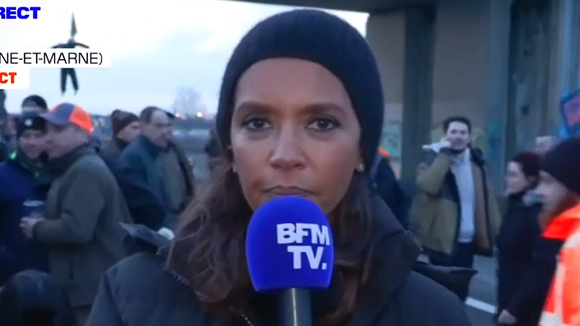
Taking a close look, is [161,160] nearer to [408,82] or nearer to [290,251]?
[290,251]

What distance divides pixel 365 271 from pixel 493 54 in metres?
13.6

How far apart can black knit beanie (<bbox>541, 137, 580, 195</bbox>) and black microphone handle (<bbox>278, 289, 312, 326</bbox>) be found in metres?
3.24

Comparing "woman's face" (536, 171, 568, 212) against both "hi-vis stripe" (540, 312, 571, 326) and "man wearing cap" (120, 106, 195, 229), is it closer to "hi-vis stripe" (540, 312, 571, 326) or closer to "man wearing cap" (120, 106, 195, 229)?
"hi-vis stripe" (540, 312, 571, 326)

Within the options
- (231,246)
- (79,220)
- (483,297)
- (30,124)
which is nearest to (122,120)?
(30,124)

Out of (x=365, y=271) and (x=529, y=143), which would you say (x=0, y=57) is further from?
(x=529, y=143)

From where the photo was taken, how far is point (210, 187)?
168cm

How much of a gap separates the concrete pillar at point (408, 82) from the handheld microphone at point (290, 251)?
49.8ft

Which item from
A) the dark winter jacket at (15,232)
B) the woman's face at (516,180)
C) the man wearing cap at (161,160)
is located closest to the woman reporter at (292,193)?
the dark winter jacket at (15,232)

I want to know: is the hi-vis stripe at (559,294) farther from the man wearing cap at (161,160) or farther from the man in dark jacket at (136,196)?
the man wearing cap at (161,160)

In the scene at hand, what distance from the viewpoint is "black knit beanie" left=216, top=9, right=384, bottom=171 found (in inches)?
59.6

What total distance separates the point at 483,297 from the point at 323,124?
8704mm

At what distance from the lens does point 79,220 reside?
479 centimetres

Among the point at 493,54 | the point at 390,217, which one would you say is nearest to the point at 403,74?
the point at 493,54

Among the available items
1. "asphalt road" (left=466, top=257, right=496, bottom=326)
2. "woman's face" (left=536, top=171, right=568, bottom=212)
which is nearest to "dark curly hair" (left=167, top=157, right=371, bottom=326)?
"woman's face" (left=536, top=171, right=568, bottom=212)
